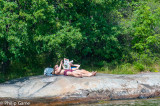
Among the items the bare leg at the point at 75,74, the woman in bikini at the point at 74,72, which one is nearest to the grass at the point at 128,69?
the woman in bikini at the point at 74,72

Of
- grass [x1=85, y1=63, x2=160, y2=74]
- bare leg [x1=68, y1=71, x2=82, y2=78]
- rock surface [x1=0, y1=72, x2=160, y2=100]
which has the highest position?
bare leg [x1=68, y1=71, x2=82, y2=78]

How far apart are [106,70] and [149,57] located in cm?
326

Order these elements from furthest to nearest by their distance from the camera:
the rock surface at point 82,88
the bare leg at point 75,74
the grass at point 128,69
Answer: the grass at point 128,69 → the bare leg at point 75,74 → the rock surface at point 82,88

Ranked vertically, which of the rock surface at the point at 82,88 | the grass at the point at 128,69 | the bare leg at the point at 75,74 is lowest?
the rock surface at the point at 82,88

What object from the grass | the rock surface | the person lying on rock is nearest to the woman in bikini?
the person lying on rock

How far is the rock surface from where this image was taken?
36.8 ft

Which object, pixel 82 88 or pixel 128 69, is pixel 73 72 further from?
pixel 128 69

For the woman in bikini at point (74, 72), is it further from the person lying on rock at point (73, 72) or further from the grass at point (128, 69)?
the grass at point (128, 69)

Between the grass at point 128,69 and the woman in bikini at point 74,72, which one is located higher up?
the woman in bikini at point 74,72

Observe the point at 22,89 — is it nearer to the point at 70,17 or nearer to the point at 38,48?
the point at 38,48

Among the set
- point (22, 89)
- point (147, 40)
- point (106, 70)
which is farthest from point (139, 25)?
point (22, 89)

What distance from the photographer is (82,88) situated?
11391 mm

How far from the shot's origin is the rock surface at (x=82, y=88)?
1123 cm

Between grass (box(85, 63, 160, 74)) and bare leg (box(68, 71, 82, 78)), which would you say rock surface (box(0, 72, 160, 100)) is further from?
grass (box(85, 63, 160, 74))
